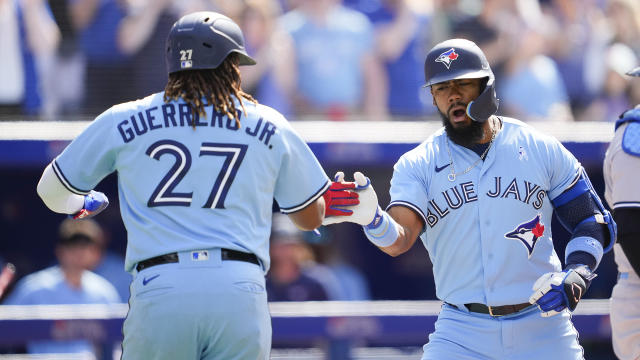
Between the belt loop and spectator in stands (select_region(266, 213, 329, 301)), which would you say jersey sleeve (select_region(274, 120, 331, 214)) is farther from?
spectator in stands (select_region(266, 213, 329, 301))

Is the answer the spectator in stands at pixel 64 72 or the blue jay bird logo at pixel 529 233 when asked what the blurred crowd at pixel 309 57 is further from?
the blue jay bird logo at pixel 529 233

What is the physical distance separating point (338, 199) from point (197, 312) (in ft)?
2.61

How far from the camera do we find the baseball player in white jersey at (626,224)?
3900 millimetres

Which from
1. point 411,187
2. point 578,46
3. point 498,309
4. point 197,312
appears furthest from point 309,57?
point 197,312

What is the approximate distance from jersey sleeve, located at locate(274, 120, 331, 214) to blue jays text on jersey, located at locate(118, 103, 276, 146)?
3.9 inches

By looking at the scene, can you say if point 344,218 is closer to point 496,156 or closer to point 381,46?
point 496,156

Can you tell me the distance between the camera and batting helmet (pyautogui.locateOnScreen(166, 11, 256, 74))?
3.30 m

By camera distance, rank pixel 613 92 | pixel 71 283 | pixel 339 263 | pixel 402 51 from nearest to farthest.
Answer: pixel 71 283, pixel 402 51, pixel 339 263, pixel 613 92

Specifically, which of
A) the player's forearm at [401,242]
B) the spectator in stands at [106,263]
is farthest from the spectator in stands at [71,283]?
the player's forearm at [401,242]

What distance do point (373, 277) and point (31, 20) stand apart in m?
3.66

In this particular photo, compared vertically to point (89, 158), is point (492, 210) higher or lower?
lower

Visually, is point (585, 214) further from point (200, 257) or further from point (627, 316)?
point (200, 257)

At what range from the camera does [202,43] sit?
331 centimetres

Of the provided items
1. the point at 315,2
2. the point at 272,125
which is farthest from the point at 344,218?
the point at 315,2
